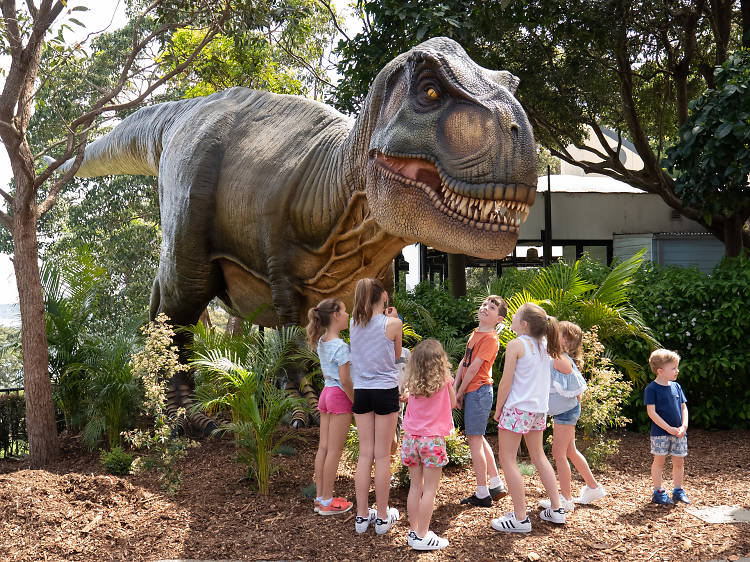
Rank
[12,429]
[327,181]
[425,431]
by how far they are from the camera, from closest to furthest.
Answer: [425,431] → [327,181] → [12,429]

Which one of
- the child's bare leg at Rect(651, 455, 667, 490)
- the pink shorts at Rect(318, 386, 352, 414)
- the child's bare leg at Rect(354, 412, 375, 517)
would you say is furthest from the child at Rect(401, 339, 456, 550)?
the child's bare leg at Rect(651, 455, 667, 490)

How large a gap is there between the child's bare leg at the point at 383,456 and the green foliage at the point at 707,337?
420 centimetres

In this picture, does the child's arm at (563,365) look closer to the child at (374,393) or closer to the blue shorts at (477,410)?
the blue shorts at (477,410)

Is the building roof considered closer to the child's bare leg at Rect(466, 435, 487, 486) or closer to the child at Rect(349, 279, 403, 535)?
the child's bare leg at Rect(466, 435, 487, 486)

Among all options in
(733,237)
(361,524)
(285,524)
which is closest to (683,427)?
(361,524)

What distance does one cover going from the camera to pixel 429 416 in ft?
12.5

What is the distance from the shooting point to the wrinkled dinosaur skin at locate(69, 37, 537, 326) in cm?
352

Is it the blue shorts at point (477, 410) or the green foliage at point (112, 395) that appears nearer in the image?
the blue shorts at point (477, 410)

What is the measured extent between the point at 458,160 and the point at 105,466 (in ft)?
12.4

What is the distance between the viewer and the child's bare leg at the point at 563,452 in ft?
14.4

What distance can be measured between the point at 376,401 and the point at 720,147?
611cm

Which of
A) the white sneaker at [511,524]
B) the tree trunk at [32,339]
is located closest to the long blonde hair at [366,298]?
the white sneaker at [511,524]

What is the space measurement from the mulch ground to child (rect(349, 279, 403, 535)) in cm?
23

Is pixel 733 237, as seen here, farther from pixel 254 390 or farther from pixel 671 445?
pixel 254 390
